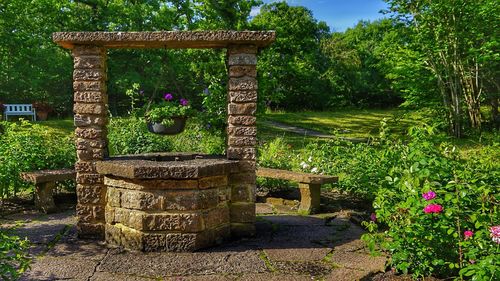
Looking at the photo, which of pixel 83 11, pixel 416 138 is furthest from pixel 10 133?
pixel 83 11

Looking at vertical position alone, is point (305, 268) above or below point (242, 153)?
below

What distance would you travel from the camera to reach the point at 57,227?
547 centimetres

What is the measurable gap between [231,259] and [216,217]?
593 mm

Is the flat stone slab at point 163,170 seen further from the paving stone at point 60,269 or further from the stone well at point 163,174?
the paving stone at point 60,269

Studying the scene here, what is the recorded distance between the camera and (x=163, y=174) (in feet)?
14.1

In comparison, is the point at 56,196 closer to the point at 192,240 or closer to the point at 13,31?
the point at 192,240

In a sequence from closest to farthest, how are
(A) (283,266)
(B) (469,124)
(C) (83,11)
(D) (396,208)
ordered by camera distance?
1. (D) (396,208)
2. (A) (283,266)
3. (B) (469,124)
4. (C) (83,11)

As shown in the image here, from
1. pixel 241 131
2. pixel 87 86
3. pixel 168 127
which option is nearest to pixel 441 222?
pixel 241 131

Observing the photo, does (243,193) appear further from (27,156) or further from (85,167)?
(27,156)

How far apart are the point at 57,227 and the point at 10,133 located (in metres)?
2.82

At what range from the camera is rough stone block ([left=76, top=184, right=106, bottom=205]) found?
194 inches

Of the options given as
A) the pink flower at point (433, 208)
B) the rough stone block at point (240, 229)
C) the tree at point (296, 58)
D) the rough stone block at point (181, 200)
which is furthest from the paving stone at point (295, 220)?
the tree at point (296, 58)

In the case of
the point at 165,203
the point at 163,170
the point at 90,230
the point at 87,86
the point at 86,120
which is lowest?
the point at 90,230

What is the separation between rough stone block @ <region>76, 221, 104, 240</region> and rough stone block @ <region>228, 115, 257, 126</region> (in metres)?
Result: 1.84
